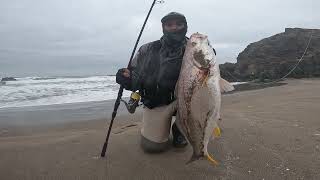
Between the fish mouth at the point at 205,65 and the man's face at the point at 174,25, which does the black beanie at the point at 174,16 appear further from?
the fish mouth at the point at 205,65

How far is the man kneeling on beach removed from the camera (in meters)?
5.12

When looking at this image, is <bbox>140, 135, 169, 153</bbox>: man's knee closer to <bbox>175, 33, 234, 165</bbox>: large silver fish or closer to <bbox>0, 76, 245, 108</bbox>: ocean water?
<bbox>175, 33, 234, 165</bbox>: large silver fish

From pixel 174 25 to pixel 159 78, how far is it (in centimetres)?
70

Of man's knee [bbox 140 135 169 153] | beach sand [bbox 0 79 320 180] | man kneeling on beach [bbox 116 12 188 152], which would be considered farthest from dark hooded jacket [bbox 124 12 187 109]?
beach sand [bbox 0 79 320 180]

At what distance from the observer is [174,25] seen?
5.08m

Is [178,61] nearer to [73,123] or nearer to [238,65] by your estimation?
[73,123]

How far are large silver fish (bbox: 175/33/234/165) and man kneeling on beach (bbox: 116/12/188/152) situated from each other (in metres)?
1.06

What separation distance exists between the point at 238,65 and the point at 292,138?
25604mm

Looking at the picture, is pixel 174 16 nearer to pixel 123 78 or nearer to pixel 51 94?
pixel 123 78

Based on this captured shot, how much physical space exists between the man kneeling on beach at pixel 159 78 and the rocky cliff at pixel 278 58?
64.9ft

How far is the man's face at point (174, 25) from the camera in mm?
5055

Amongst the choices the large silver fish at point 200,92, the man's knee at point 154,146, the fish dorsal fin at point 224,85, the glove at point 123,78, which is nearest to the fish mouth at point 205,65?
the large silver fish at point 200,92

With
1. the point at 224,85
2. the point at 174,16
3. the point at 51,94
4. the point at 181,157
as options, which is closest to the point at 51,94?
the point at 51,94

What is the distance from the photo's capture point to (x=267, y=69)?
88.7 feet
